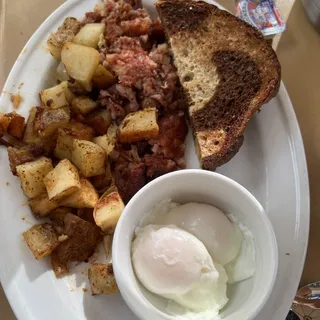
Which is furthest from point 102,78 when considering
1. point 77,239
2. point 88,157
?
point 77,239

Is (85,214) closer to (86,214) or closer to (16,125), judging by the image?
(86,214)

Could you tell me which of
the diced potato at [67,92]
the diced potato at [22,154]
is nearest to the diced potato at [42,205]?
the diced potato at [22,154]

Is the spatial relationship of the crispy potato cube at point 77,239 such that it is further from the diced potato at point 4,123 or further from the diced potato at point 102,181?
the diced potato at point 4,123

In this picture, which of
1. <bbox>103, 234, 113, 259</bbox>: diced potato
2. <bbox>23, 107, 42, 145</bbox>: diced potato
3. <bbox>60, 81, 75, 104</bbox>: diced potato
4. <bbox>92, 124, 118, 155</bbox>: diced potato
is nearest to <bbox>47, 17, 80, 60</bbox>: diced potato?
<bbox>60, 81, 75, 104</bbox>: diced potato

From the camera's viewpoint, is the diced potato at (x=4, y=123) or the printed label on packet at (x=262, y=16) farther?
the printed label on packet at (x=262, y=16)

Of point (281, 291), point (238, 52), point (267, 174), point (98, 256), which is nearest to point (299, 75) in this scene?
point (238, 52)

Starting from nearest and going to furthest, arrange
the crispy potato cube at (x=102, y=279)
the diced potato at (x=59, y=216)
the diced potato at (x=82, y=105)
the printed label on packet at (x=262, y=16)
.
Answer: the crispy potato cube at (x=102, y=279), the diced potato at (x=59, y=216), the diced potato at (x=82, y=105), the printed label on packet at (x=262, y=16)

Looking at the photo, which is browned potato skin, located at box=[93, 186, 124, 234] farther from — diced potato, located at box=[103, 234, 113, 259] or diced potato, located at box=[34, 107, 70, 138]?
diced potato, located at box=[34, 107, 70, 138]
